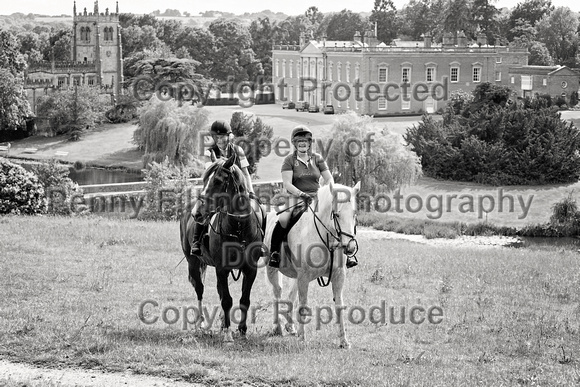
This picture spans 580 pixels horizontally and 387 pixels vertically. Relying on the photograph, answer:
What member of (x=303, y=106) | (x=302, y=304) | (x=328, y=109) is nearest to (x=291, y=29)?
(x=303, y=106)

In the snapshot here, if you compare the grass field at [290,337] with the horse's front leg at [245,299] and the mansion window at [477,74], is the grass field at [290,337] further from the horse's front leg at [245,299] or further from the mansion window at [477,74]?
the mansion window at [477,74]

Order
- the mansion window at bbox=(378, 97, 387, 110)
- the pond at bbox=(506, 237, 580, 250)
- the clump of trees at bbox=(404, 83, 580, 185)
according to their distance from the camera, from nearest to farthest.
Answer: the pond at bbox=(506, 237, 580, 250)
the clump of trees at bbox=(404, 83, 580, 185)
the mansion window at bbox=(378, 97, 387, 110)

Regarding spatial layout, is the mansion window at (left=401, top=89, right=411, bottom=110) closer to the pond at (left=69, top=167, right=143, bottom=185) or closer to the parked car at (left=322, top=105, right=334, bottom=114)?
the parked car at (left=322, top=105, right=334, bottom=114)

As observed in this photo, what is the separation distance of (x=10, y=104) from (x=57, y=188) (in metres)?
45.6

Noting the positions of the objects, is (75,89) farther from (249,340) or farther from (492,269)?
(249,340)

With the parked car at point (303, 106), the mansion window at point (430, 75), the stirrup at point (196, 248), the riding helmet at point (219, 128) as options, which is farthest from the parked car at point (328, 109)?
the stirrup at point (196, 248)

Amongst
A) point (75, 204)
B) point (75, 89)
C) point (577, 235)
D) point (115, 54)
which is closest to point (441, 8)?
point (115, 54)

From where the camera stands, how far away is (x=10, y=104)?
81.3 m

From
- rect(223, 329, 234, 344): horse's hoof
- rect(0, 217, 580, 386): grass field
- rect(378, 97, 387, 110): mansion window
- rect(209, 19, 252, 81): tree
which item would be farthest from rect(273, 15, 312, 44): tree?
rect(223, 329, 234, 344): horse's hoof

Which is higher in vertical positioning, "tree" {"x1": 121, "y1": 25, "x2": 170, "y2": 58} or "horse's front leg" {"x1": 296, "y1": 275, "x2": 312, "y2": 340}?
"tree" {"x1": 121, "y1": 25, "x2": 170, "y2": 58}

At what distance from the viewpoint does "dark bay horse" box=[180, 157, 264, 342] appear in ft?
42.4

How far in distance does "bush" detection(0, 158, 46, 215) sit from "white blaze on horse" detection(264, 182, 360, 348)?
19090 millimetres

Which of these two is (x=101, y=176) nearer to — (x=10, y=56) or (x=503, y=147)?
(x=503, y=147)

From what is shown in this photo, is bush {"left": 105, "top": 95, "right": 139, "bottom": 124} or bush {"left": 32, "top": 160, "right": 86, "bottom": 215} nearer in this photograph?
bush {"left": 32, "top": 160, "right": 86, "bottom": 215}
